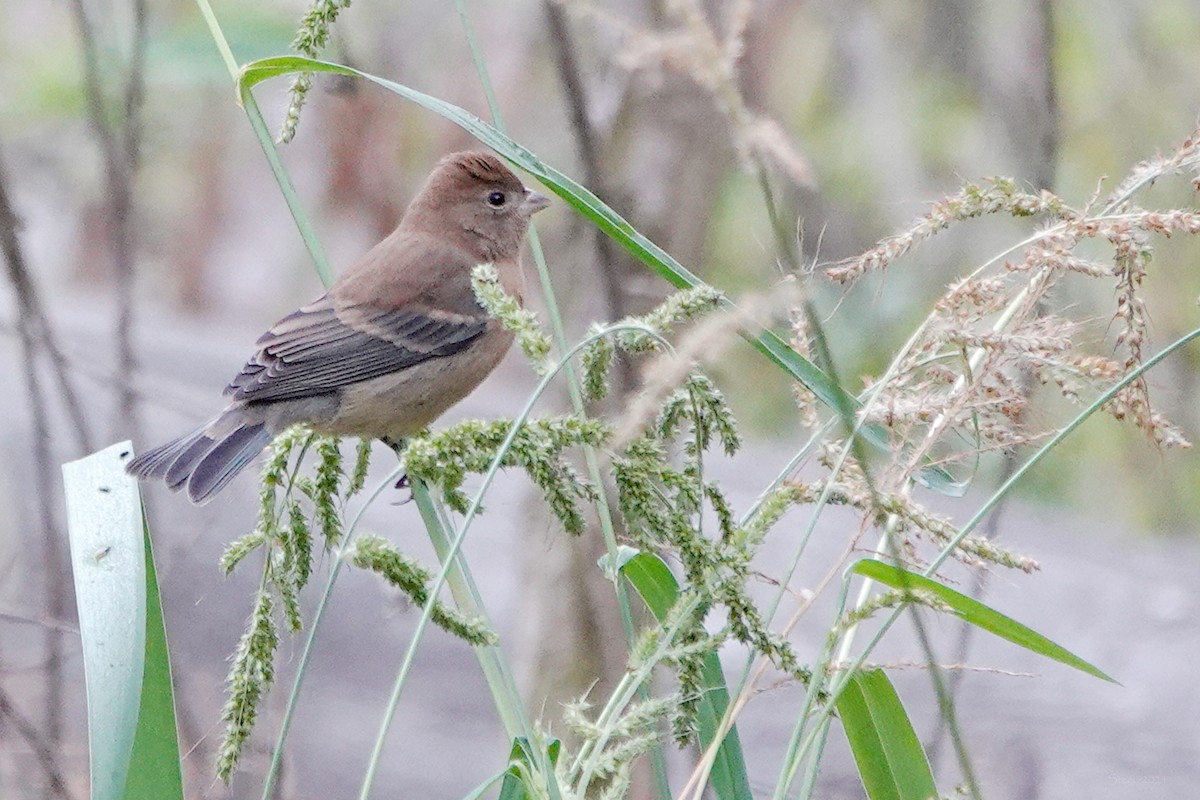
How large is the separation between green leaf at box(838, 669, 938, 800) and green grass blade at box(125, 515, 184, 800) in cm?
74

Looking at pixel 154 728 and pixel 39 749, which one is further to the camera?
pixel 39 749

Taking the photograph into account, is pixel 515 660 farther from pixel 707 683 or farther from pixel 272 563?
pixel 272 563

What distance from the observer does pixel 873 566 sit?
4.99 feet

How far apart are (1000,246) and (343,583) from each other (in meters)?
2.83

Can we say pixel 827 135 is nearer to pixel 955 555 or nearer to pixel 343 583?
pixel 343 583

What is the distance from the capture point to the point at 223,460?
2.98m

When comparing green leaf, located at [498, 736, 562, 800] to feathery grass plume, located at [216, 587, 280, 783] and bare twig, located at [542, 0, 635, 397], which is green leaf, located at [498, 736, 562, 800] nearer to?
feathery grass plume, located at [216, 587, 280, 783]

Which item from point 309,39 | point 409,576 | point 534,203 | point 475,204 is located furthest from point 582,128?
point 409,576

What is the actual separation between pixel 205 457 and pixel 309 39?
1.42 metres

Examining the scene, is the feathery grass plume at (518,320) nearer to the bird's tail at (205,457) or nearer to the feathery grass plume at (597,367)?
the feathery grass plume at (597,367)

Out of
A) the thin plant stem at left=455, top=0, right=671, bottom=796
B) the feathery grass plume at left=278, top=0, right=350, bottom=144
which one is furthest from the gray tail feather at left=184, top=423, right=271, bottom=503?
the feathery grass plume at left=278, top=0, right=350, bottom=144

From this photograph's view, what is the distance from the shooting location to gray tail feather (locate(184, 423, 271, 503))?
9.46 ft

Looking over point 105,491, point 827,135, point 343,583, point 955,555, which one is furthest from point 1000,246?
point 105,491

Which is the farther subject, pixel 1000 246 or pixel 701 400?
pixel 1000 246
